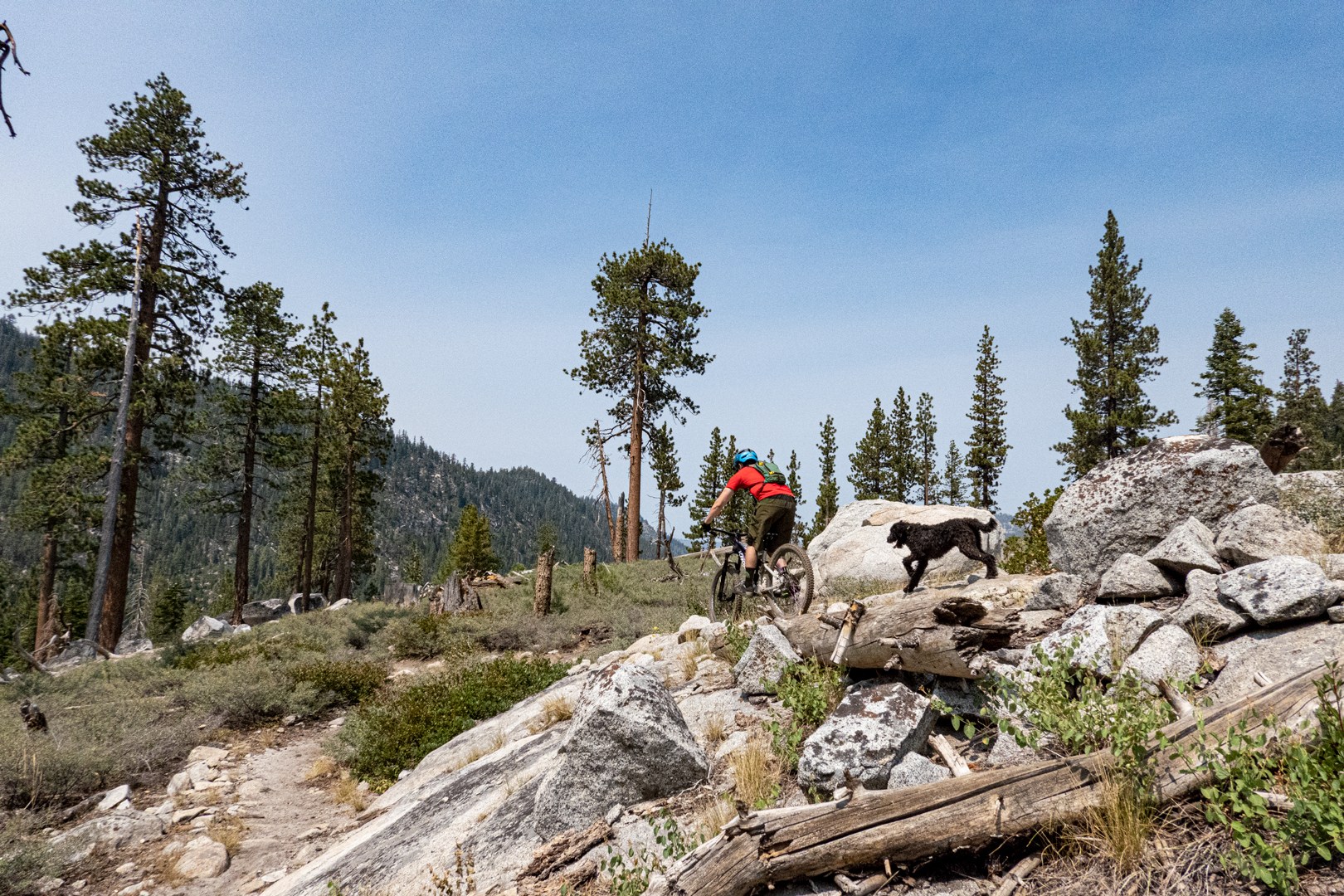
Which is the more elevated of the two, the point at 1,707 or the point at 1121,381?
the point at 1121,381

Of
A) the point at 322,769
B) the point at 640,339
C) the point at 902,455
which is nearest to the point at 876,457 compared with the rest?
the point at 902,455

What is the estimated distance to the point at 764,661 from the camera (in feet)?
22.6

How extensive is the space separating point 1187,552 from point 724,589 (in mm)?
6673

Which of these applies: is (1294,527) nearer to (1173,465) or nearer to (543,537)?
(1173,465)

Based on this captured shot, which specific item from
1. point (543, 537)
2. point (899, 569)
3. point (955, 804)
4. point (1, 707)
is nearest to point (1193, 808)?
point (955, 804)

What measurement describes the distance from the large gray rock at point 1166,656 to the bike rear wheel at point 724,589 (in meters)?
6.25

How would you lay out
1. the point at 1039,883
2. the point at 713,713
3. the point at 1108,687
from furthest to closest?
the point at 713,713 → the point at 1108,687 → the point at 1039,883

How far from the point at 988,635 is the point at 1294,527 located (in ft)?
11.8

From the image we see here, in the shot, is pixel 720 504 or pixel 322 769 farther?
pixel 322 769

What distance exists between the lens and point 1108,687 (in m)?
4.65

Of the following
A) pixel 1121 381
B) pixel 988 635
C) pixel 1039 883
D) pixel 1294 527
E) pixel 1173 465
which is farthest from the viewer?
pixel 1121 381

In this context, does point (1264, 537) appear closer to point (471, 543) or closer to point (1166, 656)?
point (1166, 656)

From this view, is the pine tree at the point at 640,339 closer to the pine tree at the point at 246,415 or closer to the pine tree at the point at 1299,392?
the pine tree at the point at 246,415

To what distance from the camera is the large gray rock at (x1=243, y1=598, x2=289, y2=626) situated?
3450 centimetres
